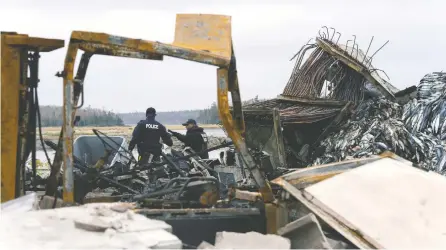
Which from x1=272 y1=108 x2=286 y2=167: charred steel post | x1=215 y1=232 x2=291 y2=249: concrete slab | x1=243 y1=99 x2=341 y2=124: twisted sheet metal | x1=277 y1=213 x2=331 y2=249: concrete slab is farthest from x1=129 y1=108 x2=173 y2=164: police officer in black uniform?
x1=215 y1=232 x2=291 y2=249: concrete slab

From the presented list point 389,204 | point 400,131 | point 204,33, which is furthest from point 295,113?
point 389,204

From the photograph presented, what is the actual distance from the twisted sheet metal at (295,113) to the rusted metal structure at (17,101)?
6507 mm

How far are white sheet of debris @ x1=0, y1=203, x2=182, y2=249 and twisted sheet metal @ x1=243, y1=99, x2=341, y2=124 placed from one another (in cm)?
720

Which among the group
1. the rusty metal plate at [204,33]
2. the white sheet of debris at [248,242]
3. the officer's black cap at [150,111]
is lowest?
the white sheet of debris at [248,242]

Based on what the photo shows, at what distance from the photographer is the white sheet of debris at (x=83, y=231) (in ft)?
11.5

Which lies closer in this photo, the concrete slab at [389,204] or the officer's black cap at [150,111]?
the concrete slab at [389,204]

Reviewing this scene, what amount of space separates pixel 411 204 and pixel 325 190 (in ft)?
2.24

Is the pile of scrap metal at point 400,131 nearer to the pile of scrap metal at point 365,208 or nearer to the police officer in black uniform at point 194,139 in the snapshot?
the police officer in black uniform at point 194,139

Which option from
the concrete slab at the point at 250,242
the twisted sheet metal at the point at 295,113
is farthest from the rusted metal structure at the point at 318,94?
the concrete slab at the point at 250,242

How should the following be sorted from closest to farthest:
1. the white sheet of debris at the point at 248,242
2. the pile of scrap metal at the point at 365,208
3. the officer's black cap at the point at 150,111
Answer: the white sheet of debris at the point at 248,242 < the pile of scrap metal at the point at 365,208 < the officer's black cap at the point at 150,111

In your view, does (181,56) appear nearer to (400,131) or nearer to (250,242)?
(250,242)

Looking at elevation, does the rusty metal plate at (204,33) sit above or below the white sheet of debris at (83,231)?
above

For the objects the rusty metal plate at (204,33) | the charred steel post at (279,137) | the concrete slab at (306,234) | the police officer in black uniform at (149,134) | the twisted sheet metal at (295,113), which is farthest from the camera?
the twisted sheet metal at (295,113)

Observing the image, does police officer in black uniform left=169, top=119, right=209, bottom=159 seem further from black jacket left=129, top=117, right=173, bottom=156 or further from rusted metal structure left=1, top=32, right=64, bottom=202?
rusted metal structure left=1, top=32, right=64, bottom=202
